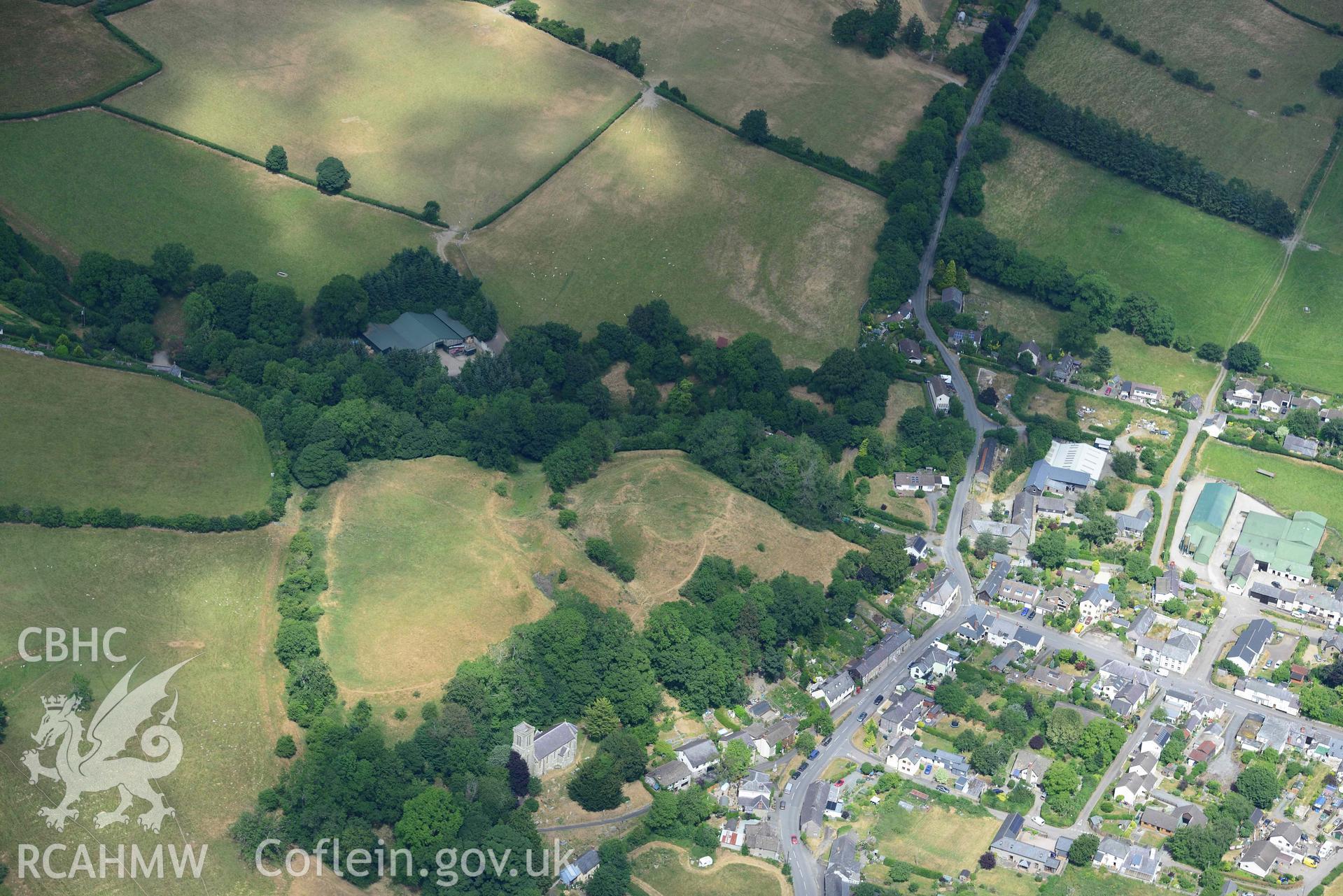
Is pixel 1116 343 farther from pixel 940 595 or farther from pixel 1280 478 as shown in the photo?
pixel 940 595

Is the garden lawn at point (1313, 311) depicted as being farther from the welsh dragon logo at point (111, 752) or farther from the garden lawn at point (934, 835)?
the welsh dragon logo at point (111, 752)

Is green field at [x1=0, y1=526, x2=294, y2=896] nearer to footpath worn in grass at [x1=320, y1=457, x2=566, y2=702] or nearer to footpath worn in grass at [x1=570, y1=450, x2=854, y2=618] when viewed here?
footpath worn in grass at [x1=320, y1=457, x2=566, y2=702]

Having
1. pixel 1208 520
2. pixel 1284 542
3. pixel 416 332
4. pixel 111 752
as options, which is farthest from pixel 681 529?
pixel 1284 542

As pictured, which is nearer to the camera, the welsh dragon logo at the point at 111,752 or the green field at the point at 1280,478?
the welsh dragon logo at the point at 111,752

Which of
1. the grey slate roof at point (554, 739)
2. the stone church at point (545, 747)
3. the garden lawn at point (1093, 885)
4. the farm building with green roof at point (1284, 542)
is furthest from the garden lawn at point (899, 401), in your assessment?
the garden lawn at point (1093, 885)

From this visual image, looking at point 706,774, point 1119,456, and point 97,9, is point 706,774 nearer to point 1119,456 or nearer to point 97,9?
point 1119,456
